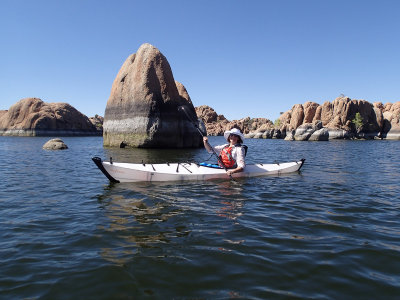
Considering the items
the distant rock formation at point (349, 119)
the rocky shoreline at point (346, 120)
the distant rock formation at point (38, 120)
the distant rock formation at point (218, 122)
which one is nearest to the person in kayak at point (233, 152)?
the rocky shoreline at point (346, 120)

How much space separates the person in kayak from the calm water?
5.23 feet

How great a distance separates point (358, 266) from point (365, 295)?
27.7 inches

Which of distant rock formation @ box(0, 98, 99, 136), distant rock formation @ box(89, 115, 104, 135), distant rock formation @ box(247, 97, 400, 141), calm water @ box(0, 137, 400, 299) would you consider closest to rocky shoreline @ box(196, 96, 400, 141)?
distant rock formation @ box(247, 97, 400, 141)

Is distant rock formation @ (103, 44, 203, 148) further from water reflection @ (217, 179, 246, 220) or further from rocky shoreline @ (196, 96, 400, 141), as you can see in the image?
rocky shoreline @ (196, 96, 400, 141)

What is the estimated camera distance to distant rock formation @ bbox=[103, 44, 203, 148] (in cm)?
2361

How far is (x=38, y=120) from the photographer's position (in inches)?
3059

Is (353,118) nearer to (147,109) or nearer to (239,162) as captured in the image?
(147,109)

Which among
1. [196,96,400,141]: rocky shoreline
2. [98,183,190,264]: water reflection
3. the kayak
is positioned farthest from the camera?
[196,96,400,141]: rocky shoreline

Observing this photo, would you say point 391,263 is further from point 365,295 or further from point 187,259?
point 187,259

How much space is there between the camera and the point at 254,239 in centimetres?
429

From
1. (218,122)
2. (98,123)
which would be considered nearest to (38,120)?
(98,123)

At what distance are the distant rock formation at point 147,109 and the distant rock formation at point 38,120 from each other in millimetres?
63906

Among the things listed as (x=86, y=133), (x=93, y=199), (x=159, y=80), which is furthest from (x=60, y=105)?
(x=93, y=199)

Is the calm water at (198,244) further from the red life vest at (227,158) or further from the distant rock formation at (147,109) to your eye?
the distant rock formation at (147,109)
